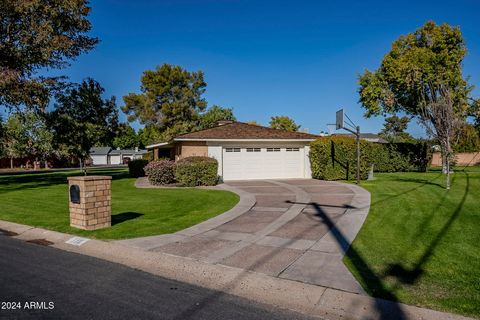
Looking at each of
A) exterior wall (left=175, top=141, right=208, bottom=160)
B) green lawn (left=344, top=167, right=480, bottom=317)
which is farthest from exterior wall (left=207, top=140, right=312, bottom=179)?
green lawn (left=344, top=167, right=480, bottom=317)

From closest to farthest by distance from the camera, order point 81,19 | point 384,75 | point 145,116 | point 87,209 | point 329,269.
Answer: point 329,269
point 87,209
point 81,19
point 384,75
point 145,116

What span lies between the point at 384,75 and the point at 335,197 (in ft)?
68.0

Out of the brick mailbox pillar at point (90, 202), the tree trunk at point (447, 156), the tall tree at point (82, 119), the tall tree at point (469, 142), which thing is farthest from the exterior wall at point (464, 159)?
the brick mailbox pillar at point (90, 202)

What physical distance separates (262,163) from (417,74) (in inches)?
505

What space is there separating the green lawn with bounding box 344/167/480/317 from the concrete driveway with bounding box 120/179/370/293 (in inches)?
13.2

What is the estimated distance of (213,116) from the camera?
5591 centimetres

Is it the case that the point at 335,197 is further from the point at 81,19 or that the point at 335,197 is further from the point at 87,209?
the point at 81,19

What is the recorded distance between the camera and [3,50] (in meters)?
20.0

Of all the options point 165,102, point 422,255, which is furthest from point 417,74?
point 165,102

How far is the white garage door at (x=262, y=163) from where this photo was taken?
21.8m

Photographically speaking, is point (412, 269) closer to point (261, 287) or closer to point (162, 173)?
point (261, 287)

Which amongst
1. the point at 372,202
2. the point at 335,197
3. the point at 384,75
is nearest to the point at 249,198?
the point at 335,197

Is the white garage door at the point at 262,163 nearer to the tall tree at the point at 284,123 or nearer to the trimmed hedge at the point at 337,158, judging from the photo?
the trimmed hedge at the point at 337,158

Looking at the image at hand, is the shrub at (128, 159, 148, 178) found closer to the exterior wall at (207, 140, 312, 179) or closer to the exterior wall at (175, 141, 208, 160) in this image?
the exterior wall at (175, 141, 208, 160)
